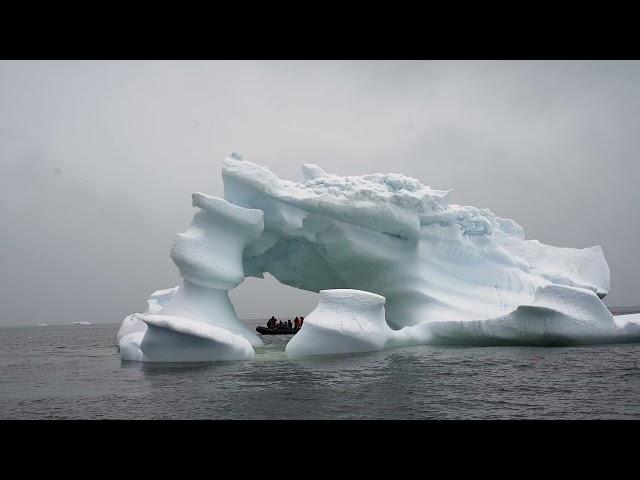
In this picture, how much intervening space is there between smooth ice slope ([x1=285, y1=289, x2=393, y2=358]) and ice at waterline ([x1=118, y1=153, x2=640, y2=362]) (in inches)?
1.1

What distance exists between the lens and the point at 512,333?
42.5 ft

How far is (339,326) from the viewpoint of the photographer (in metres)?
12.2

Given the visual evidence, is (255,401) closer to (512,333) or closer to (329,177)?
(512,333)

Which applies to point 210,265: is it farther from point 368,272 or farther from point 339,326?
point 368,272

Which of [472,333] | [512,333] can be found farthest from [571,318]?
[472,333]

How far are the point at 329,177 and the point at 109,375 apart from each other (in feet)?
29.3

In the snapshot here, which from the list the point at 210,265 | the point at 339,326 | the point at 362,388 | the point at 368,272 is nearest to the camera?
the point at 362,388

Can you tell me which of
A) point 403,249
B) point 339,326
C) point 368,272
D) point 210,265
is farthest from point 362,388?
point 368,272

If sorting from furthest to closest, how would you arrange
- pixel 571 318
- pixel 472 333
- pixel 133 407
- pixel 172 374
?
1. pixel 472 333
2. pixel 571 318
3. pixel 172 374
4. pixel 133 407

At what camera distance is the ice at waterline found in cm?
1242

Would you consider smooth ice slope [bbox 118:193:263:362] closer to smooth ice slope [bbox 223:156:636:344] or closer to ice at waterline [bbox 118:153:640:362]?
ice at waterline [bbox 118:153:640:362]

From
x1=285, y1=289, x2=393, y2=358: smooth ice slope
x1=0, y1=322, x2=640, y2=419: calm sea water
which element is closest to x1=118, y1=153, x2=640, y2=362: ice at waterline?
x1=285, y1=289, x2=393, y2=358: smooth ice slope

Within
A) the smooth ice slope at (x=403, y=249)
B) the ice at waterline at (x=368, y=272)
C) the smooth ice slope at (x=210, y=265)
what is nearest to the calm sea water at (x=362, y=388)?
the ice at waterline at (x=368, y=272)

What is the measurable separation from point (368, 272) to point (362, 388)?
8.77 m
